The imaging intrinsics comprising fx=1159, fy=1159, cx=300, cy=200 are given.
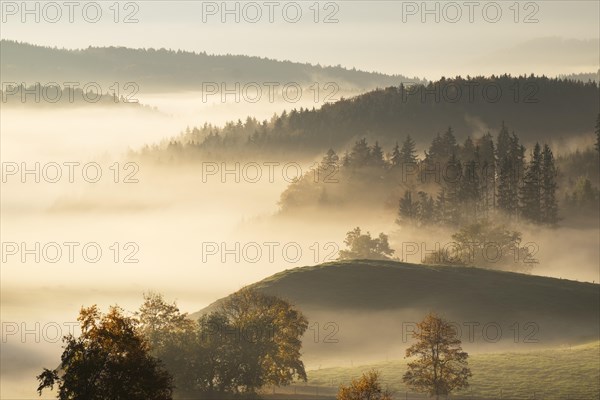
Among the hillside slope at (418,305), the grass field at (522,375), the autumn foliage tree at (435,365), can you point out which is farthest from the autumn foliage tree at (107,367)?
the hillside slope at (418,305)

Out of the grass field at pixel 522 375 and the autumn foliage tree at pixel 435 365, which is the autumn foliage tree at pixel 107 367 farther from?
the grass field at pixel 522 375

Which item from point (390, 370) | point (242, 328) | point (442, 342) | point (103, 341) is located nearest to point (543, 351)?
point (390, 370)

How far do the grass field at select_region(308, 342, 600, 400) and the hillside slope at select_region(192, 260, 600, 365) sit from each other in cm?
1819

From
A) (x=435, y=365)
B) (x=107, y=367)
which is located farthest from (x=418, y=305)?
(x=107, y=367)

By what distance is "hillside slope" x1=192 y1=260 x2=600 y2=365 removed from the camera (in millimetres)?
157837

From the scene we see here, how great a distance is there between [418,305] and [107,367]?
4778 inches

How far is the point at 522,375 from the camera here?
395 ft

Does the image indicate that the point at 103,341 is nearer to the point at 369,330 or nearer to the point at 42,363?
the point at 369,330

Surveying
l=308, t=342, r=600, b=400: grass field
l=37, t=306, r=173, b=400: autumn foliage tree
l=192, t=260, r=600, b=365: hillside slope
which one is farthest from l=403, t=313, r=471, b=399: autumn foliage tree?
l=37, t=306, r=173, b=400: autumn foliage tree

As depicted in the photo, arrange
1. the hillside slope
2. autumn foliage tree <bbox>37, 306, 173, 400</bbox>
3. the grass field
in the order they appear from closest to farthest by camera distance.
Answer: autumn foliage tree <bbox>37, 306, 173, 400</bbox> → the grass field → the hillside slope

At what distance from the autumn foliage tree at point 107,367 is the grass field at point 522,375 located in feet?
187

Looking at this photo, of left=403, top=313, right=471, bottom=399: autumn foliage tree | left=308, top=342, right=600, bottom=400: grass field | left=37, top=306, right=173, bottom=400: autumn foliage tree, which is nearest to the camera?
left=37, top=306, right=173, bottom=400: autumn foliage tree

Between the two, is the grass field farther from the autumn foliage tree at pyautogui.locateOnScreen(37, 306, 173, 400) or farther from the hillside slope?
the autumn foliage tree at pyautogui.locateOnScreen(37, 306, 173, 400)

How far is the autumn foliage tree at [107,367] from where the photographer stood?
56.4 m
